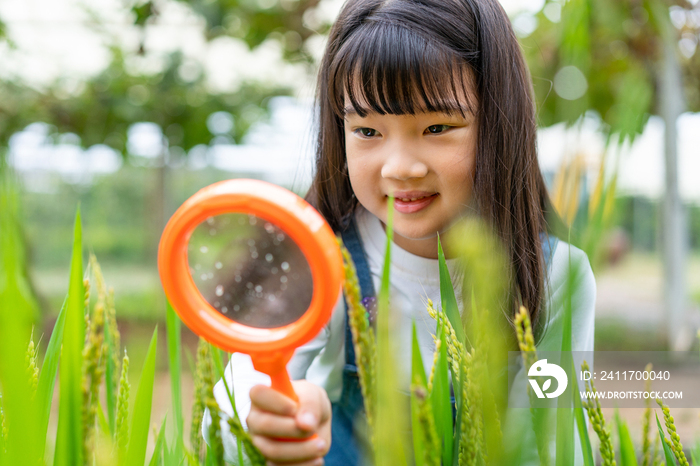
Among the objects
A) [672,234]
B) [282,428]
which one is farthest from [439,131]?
[672,234]

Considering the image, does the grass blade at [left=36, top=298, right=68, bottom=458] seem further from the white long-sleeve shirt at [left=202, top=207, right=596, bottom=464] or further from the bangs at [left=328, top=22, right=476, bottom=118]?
the bangs at [left=328, top=22, right=476, bottom=118]

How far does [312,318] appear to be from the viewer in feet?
0.91

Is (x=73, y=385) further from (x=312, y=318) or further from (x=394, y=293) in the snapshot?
(x=394, y=293)

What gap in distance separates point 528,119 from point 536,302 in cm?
20

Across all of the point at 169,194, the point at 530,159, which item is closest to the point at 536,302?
the point at 530,159

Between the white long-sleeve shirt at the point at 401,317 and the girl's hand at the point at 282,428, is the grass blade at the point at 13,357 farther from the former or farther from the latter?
the white long-sleeve shirt at the point at 401,317

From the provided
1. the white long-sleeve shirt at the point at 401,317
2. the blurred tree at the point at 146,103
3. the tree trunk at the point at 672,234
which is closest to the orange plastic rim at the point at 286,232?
the white long-sleeve shirt at the point at 401,317

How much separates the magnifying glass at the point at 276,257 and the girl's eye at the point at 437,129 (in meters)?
0.20

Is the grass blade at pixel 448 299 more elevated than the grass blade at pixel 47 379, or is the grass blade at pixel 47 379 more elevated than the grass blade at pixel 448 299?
the grass blade at pixel 448 299

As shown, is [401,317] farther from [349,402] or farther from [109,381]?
[109,381]

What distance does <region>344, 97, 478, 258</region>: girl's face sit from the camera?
484mm

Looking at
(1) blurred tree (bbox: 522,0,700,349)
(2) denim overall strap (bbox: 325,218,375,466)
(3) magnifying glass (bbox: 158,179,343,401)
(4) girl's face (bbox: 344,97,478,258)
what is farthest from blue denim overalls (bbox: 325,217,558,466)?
(1) blurred tree (bbox: 522,0,700,349)

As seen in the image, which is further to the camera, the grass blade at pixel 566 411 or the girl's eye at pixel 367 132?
the girl's eye at pixel 367 132

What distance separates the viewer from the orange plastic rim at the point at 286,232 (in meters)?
0.26
